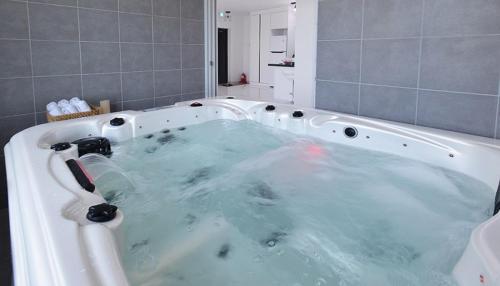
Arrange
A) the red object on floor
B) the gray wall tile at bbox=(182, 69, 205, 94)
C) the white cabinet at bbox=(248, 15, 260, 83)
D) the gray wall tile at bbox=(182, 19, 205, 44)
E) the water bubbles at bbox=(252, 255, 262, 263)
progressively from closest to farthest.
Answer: the water bubbles at bbox=(252, 255, 262, 263) < the gray wall tile at bbox=(182, 19, 205, 44) < the gray wall tile at bbox=(182, 69, 205, 94) < the white cabinet at bbox=(248, 15, 260, 83) < the red object on floor

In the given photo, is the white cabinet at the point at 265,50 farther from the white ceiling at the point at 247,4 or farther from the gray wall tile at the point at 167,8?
the gray wall tile at the point at 167,8

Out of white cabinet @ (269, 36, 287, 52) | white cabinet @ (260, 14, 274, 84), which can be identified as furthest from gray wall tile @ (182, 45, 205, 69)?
white cabinet @ (260, 14, 274, 84)

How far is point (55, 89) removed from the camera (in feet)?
8.52

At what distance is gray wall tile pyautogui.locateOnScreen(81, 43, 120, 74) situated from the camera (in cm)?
273

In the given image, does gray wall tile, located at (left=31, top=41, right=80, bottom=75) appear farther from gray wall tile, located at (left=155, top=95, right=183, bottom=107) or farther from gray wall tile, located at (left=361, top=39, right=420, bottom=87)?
gray wall tile, located at (left=361, top=39, right=420, bottom=87)

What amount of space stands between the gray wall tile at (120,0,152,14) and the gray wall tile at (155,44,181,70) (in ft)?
1.00

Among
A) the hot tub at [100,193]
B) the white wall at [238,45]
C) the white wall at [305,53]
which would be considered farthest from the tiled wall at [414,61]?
the white wall at [238,45]

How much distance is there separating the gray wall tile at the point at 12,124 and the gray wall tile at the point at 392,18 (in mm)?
2363

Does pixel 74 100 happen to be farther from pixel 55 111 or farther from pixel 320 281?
pixel 320 281

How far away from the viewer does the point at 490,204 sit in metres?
1.52

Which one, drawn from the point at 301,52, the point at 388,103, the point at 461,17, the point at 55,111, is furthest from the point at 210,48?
the point at 461,17

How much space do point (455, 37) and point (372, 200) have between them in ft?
3.68

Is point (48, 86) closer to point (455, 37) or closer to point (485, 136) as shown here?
point (455, 37)

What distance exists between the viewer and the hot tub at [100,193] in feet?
2.67
